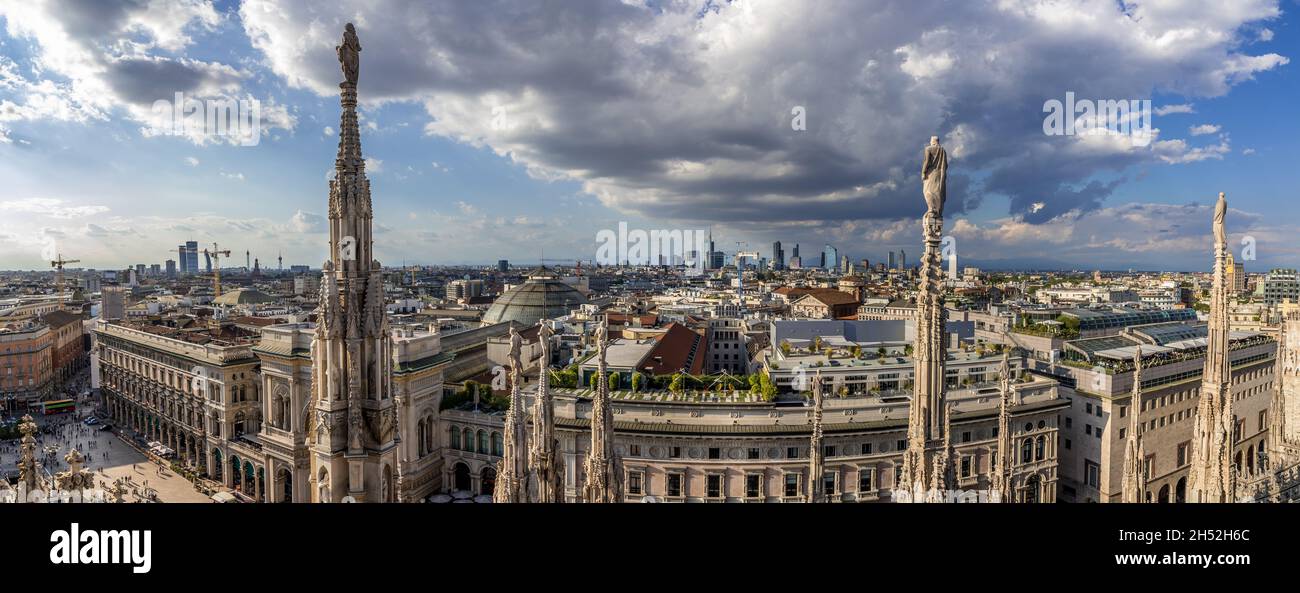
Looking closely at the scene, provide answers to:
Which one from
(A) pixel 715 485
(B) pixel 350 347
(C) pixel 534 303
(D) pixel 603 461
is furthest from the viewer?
(C) pixel 534 303

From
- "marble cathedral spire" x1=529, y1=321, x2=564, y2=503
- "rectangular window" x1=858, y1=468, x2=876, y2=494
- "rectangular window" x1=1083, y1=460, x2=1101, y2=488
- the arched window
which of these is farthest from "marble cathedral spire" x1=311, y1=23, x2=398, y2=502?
"rectangular window" x1=1083, y1=460, x2=1101, y2=488

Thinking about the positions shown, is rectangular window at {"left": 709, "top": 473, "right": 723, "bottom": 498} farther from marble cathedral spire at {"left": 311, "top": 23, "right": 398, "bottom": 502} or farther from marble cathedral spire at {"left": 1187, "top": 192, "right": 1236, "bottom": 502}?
marble cathedral spire at {"left": 311, "top": 23, "right": 398, "bottom": 502}

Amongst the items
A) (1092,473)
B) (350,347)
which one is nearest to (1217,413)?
(350,347)

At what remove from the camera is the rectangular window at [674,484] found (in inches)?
930

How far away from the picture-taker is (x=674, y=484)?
2372 cm

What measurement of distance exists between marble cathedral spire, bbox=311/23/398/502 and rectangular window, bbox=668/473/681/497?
20.0 metres

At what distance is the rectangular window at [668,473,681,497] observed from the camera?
2362 centimetres

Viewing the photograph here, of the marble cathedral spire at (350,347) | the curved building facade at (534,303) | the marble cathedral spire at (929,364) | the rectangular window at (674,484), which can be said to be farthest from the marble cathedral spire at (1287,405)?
the curved building facade at (534,303)

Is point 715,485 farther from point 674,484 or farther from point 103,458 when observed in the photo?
point 103,458

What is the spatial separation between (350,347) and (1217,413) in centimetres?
1436

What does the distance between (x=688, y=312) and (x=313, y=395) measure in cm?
5416

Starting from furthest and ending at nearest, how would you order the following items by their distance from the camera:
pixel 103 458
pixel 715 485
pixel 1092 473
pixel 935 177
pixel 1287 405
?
pixel 103 458 → pixel 1092 473 → pixel 715 485 → pixel 1287 405 → pixel 935 177
